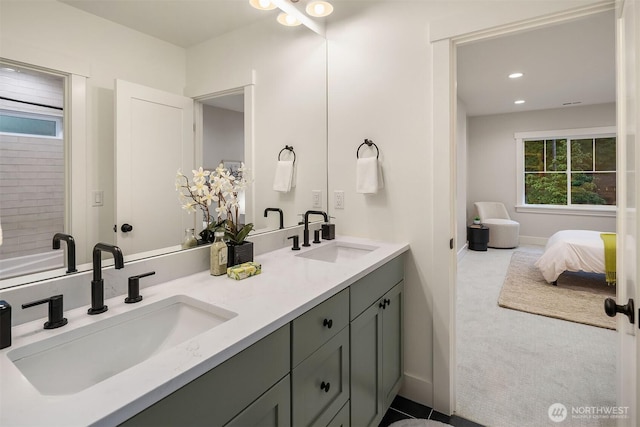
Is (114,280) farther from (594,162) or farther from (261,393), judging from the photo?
(594,162)

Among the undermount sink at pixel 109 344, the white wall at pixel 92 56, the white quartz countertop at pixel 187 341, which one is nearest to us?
the white quartz countertop at pixel 187 341

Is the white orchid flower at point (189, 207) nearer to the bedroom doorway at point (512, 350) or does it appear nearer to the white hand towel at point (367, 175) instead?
the white hand towel at point (367, 175)

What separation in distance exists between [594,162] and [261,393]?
7462 millimetres

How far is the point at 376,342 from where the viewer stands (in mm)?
1606

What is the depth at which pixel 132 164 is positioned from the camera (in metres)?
1.19

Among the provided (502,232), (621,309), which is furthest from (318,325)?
(502,232)

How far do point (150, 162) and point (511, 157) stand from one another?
6987 mm

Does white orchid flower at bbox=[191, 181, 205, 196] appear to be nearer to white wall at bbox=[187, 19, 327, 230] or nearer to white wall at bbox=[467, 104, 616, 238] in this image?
white wall at bbox=[187, 19, 327, 230]

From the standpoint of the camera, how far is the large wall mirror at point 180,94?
99 cm

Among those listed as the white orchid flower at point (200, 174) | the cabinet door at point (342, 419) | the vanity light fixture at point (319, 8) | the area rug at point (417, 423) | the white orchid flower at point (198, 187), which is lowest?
the area rug at point (417, 423)

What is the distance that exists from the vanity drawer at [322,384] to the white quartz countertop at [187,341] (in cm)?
19

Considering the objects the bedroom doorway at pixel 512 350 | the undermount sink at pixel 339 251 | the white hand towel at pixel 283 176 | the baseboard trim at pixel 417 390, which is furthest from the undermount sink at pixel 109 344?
the bedroom doorway at pixel 512 350

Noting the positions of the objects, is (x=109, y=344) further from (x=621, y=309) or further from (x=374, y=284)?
(x=621, y=309)

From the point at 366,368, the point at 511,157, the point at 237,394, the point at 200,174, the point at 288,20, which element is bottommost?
the point at 366,368
